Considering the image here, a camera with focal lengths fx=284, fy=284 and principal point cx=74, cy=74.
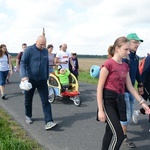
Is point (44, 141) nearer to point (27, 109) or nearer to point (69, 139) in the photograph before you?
point (69, 139)

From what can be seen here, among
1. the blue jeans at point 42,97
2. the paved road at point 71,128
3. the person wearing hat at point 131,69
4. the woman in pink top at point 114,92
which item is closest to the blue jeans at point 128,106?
the person wearing hat at point 131,69

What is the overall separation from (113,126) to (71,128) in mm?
2383

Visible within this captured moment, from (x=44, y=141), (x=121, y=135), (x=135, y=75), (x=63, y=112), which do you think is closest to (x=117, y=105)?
(x=121, y=135)

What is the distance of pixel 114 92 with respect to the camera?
428cm

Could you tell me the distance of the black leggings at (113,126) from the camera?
4133 mm

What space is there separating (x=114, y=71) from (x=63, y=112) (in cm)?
399

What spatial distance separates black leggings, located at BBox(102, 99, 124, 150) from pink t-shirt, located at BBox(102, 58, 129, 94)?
218 mm

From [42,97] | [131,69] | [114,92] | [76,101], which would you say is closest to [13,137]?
[42,97]

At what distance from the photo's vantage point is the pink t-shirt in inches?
165

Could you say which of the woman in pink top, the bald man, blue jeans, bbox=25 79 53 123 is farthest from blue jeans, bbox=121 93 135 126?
blue jeans, bbox=25 79 53 123

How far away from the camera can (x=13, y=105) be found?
877 centimetres

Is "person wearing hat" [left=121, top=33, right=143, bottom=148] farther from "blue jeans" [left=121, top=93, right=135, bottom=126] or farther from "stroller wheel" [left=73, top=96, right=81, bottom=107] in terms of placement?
"stroller wheel" [left=73, top=96, right=81, bottom=107]

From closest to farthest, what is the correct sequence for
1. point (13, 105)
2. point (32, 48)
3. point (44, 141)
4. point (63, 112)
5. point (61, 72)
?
point (44, 141)
point (32, 48)
point (63, 112)
point (13, 105)
point (61, 72)

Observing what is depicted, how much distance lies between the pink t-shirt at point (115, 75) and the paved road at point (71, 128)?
1450 mm
